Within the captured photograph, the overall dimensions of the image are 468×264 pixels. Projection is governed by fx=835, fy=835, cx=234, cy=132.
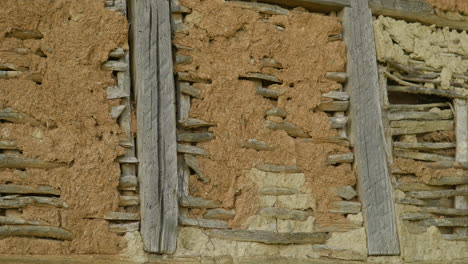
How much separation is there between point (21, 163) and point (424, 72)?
336 centimetres

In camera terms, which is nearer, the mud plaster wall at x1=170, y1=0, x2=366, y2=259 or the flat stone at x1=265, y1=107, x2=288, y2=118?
the mud plaster wall at x1=170, y1=0, x2=366, y2=259

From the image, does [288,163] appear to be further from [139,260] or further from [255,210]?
[139,260]

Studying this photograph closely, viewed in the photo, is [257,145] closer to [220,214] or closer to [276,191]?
[276,191]

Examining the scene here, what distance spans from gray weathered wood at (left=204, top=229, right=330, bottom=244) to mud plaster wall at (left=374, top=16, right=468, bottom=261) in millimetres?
729

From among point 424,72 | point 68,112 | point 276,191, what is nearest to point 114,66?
point 68,112

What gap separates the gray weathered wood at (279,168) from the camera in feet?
19.5

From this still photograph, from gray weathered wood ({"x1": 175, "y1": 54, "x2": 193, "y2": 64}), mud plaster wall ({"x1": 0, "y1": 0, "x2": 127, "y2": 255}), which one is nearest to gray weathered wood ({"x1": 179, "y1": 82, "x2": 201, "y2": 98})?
gray weathered wood ({"x1": 175, "y1": 54, "x2": 193, "y2": 64})

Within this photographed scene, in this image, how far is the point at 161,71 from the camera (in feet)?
18.9

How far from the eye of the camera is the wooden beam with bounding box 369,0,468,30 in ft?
22.2

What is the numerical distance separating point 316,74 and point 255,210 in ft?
3.90

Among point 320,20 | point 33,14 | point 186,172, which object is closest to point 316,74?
point 320,20

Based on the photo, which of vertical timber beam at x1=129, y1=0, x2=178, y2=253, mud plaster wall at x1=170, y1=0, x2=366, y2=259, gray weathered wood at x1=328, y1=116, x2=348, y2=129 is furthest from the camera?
gray weathered wood at x1=328, y1=116, x2=348, y2=129

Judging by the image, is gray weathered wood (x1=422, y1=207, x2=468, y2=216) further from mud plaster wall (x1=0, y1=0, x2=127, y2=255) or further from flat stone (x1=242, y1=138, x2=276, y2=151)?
mud plaster wall (x1=0, y1=0, x2=127, y2=255)

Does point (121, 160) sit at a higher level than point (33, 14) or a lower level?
lower
